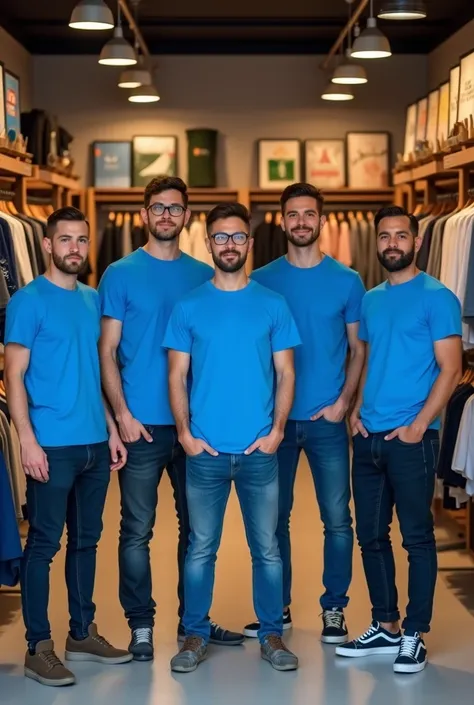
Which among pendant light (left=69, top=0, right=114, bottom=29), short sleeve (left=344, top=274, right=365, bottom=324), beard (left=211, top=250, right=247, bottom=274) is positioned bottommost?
short sleeve (left=344, top=274, right=365, bottom=324)

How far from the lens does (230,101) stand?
12344mm

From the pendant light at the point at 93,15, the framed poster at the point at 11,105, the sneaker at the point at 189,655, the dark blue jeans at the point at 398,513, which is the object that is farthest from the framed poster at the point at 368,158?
the sneaker at the point at 189,655

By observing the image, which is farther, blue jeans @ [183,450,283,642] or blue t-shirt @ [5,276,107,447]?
blue jeans @ [183,450,283,642]

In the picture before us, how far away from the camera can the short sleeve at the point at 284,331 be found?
4.77m

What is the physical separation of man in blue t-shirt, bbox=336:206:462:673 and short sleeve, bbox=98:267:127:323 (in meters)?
0.97

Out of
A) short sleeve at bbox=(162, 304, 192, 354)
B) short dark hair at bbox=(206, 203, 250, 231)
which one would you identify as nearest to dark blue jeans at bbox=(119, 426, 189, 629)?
short sleeve at bbox=(162, 304, 192, 354)

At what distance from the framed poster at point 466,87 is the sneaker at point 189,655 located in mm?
4185

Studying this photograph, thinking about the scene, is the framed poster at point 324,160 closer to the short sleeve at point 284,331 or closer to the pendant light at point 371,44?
the pendant light at point 371,44

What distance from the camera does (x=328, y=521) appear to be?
207 inches

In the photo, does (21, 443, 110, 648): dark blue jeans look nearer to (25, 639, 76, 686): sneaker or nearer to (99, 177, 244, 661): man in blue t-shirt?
(25, 639, 76, 686): sneaker

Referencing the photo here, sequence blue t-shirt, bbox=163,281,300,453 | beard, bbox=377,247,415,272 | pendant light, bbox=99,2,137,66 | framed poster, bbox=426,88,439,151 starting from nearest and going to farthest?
blue t-shirt, bbox=163,281,300,453, beard, bbox=377,247,415,272, pendant light, bbox=99,2,137,66, framed poster, bbox=426,88,439,151

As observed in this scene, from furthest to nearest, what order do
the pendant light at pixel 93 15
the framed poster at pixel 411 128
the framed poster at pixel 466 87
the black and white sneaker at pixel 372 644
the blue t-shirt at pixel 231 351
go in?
the framed poster at pixel 411 128 < the framed poster at pixel 466 87 < the pendant light at pixel 93 15 < the black and white sneaker at pixel 372 644 < the blue t-shirt at pixel 231 351

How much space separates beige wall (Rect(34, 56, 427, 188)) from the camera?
12266mm

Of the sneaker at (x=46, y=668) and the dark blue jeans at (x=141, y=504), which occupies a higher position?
the dark blue jeans at (x=141, y=504)
